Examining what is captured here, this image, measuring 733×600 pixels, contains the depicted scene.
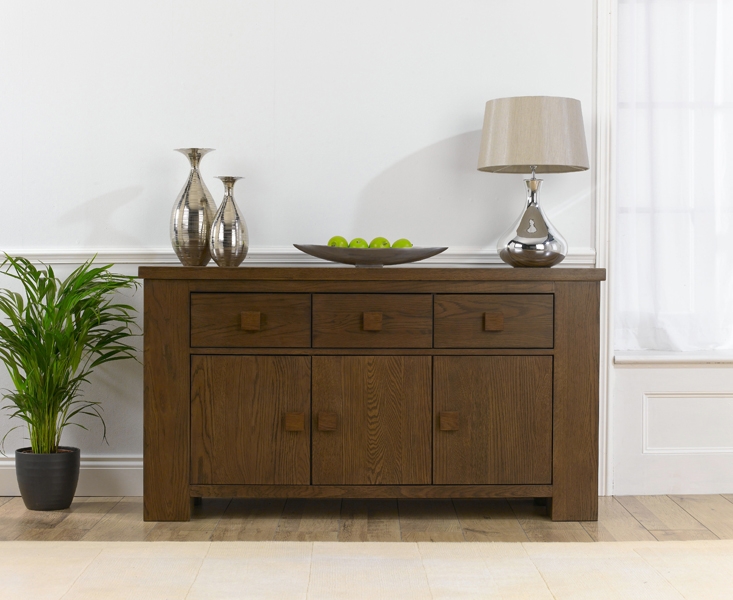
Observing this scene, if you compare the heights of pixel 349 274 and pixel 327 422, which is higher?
pixel 349 274

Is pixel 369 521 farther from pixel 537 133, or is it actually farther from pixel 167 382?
pixel 537 133

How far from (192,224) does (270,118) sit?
1.65 ft

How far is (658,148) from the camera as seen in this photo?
264 cm

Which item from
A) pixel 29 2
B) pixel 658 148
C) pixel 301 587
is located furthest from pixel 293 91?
pixel 301 587

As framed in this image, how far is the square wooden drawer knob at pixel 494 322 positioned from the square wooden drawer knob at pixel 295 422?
0.61 m

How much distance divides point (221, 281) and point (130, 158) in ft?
2.30

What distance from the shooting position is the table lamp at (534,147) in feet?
7.56

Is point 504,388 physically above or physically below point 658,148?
below

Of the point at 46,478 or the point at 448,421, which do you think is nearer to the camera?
the point at 448,421

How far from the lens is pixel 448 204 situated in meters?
2.60

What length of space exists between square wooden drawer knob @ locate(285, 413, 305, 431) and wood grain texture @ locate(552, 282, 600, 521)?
747 mm

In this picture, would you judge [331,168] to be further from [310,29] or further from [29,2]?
[29,2]

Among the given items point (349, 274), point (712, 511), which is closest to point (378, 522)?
point (349, 274)

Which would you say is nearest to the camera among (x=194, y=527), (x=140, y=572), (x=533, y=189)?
(x=140, y=572)
